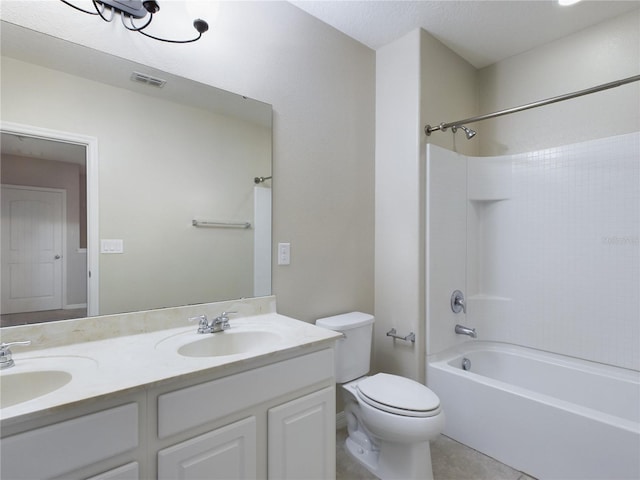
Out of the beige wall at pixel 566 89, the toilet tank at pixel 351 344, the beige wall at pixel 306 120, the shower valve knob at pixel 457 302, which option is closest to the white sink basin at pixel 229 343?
the beige wall at pixel 306 120

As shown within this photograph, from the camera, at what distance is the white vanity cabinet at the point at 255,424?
97 centimetres

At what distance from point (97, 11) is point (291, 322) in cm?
150

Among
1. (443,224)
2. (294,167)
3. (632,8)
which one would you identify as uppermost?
(632,8)

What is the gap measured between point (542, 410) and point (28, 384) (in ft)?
7.08

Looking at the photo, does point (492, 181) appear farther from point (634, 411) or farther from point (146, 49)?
point (146, 49)

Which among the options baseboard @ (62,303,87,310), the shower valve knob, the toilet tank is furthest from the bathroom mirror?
the shower valve knob

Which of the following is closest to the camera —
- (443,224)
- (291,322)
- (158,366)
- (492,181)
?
(158,366)

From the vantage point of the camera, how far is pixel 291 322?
1.60 metres

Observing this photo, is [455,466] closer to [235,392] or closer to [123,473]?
[235,392]

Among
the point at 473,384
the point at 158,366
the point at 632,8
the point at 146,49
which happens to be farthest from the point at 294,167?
the point at 632,8

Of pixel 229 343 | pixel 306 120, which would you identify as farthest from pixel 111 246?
pixel 306 120

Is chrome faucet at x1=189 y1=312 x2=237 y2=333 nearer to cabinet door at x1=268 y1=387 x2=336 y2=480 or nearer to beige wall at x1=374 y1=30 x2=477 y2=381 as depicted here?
cabinet door at x1=268 y1=387 x2=336 y2=480

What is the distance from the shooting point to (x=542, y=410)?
1.67 m

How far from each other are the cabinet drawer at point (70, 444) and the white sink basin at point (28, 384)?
23 centimetres
